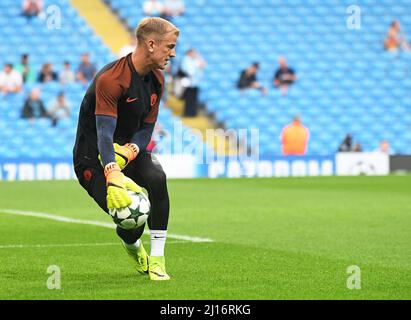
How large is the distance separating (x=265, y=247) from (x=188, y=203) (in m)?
6.37

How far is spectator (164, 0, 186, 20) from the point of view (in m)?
30.4

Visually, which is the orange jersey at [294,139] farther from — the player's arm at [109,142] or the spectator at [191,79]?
the player's arm at [109,142]

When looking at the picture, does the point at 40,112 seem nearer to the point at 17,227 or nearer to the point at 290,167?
the point at 290,167

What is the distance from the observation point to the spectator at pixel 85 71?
88.8ft

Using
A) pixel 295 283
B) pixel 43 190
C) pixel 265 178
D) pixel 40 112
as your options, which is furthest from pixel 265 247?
pixel 40 112

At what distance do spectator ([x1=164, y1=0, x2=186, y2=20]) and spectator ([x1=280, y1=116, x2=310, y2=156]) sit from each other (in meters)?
5.99

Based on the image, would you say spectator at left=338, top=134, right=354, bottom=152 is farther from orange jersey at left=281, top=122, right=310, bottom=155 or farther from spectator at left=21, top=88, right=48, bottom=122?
spectator at left=21, top=88, right=48, bottom=122

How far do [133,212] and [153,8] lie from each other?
2242cm

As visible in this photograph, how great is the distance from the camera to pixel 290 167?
2645 centimetres

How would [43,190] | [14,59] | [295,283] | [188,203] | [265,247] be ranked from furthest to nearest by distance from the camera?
1. [14,59]
2. [43,190]
3. [188,203]
4. [265,247]
5. [295,283]

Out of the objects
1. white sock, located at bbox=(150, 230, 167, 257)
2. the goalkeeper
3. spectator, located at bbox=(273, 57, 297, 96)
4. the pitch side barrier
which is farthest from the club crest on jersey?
spectator, located at bbox=(273, 57, 297, 96)

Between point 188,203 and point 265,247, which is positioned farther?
point 188,203

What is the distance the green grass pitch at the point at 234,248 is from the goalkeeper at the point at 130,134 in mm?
453

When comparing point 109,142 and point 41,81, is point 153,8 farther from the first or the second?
point 109,142
